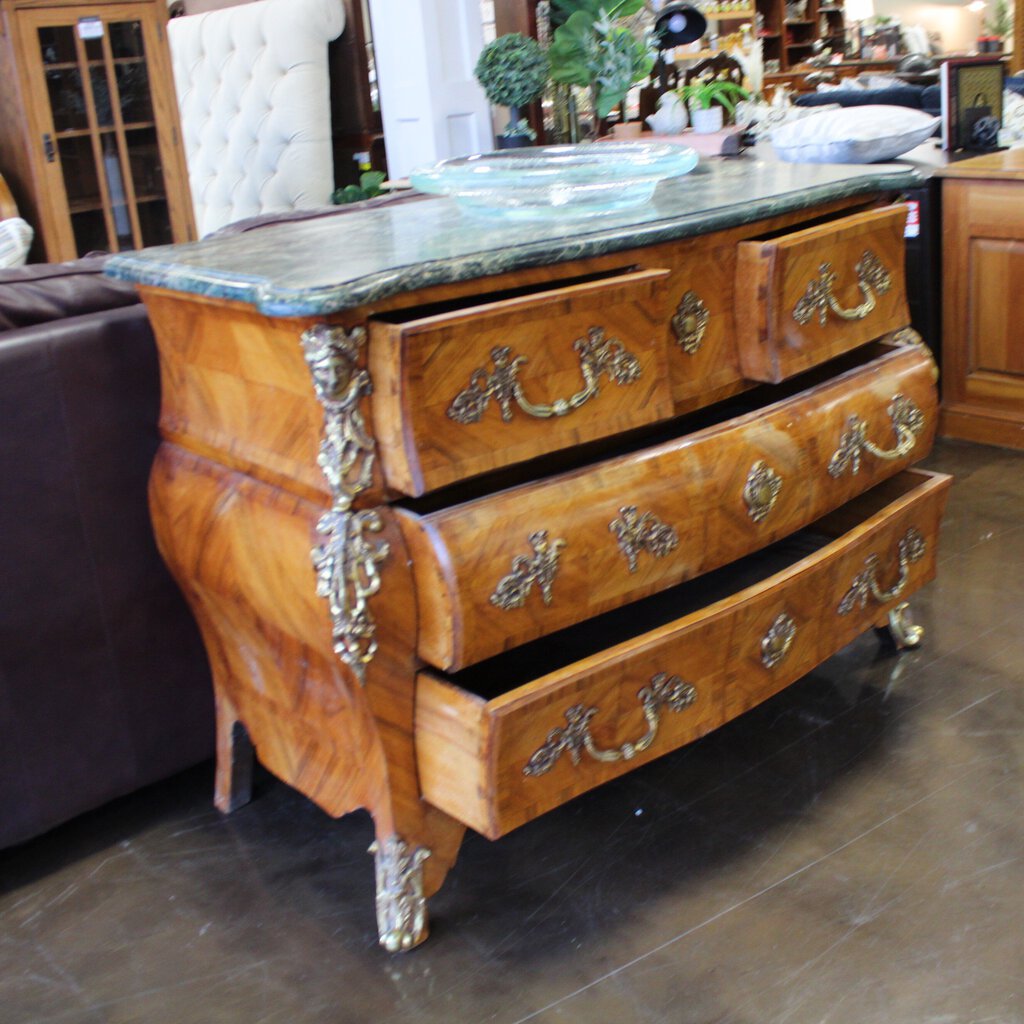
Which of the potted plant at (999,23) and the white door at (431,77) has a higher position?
the potted plant at (999,23)

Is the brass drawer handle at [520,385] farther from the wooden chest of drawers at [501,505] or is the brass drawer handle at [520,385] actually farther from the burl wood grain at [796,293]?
the burl wood grain at [796,293]

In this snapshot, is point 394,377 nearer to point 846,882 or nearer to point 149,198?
point 846,882

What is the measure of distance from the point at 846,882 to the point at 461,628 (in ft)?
2.10

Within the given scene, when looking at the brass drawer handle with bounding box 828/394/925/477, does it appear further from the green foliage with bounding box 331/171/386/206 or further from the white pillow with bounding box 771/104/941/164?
the green foliage with bounding box 331/171/386/206

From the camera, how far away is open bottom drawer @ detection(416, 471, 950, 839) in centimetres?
134

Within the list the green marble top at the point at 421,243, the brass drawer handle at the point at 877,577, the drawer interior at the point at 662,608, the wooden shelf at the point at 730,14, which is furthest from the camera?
the wooden shelf at the point at 730,14

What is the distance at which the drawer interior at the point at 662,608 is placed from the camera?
1.52 m

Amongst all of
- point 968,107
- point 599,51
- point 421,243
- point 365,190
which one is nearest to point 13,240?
point 365,190

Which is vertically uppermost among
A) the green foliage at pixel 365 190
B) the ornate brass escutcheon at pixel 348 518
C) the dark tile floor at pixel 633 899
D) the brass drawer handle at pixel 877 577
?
the green foliage at pixel 365 190

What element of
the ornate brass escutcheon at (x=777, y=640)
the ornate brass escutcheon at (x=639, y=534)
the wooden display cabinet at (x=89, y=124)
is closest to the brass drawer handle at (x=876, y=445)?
the ornate brass escutcheon at (x=777, y=640)

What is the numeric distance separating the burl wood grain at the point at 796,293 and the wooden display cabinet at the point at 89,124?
4577mm

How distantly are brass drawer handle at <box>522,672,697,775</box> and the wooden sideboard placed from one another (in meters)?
1.94

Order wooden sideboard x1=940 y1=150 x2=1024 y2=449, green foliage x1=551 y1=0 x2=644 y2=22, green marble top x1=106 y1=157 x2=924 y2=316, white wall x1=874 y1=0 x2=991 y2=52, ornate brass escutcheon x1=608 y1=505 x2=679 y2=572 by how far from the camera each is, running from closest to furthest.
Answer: green marble top x1=106 y1=157 x2=924 y2=316 < ornate brass escutcheon x1=608 y1=505 x2=679 y2=572 < wooden sideboard x1=940 y1=150 x2=1024 y2=449 < green foliage x1=551 y1=0 x2=644 y2=22 < white wall x1=874 y1=0 x2=991 y2=52

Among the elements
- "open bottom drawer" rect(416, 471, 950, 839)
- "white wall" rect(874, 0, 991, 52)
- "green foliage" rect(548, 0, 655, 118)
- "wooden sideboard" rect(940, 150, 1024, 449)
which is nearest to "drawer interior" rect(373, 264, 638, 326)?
"open bottom drawer" rect(416, 471, 950, 839)
